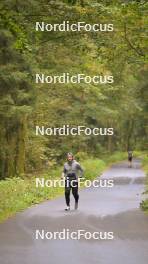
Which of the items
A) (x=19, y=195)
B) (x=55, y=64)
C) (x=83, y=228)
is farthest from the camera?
(x=55, y=64)

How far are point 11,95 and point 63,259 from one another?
1640 centimetres

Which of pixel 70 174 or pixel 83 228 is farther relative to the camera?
pixel 70 174

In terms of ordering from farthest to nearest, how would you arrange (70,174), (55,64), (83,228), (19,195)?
(55,64)
(19,195)
(70,174)
(83,228)

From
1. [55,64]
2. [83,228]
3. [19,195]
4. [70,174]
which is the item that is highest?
[55,64]

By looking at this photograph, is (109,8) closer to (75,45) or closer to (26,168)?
(75,45)

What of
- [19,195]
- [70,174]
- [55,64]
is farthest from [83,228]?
[55,64]

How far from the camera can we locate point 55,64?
2844cm

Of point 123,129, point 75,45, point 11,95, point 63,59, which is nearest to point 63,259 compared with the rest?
point 75,45

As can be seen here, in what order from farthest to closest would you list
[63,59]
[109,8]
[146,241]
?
[63,59] → [109,8] → [146,241]

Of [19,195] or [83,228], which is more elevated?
[83,228]

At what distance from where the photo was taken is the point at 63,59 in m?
28.8

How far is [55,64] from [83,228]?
1474 centimetres

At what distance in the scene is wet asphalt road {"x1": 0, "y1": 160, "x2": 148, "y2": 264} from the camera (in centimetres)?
1118

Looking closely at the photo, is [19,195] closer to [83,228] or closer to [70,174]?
[70,174]
